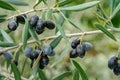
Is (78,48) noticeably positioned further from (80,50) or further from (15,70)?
(15,70)

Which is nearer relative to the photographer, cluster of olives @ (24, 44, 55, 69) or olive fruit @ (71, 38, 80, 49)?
cluster of olives @ (24, 44, 55, 69)

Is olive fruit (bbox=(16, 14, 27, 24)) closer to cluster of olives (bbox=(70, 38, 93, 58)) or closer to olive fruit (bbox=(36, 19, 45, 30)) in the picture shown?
olive fruit (bbox=(36, 19, 45, 30))

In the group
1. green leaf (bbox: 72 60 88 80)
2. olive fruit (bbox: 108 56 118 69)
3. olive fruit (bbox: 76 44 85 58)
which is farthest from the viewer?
olive fruit (bbox: 108 56 118 69)

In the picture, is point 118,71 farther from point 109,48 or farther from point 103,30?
point 109,48

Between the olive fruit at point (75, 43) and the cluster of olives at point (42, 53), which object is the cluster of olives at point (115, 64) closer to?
the olive fruit at point (75, 43)

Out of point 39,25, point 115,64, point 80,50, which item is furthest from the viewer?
point 115,64

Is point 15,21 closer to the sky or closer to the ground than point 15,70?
closer to the sky

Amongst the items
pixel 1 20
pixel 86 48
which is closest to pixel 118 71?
pixel 86 48

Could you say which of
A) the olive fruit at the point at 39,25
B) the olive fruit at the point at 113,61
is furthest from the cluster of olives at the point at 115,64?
the olive fruit at the point at 39,25

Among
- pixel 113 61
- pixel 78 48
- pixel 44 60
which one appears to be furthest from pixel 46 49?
pixel 113 61

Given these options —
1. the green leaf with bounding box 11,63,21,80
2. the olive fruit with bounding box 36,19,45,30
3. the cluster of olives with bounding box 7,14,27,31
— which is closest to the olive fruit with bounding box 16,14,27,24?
the cluster of olives with bounding box 7,14,27,31

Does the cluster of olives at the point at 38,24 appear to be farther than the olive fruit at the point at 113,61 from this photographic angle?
No

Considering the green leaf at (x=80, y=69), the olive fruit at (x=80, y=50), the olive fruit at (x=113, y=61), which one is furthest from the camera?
the olive fruit at (x=113, y=61)
